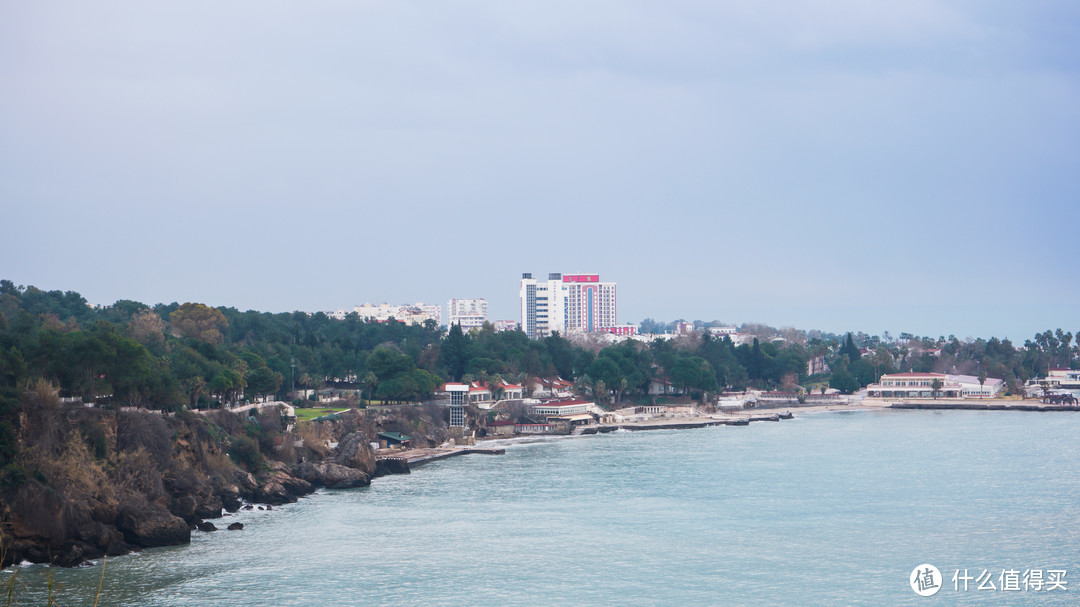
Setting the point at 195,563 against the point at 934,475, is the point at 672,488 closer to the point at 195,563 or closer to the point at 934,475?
the point at 934,475

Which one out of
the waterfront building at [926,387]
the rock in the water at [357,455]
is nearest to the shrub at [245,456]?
the rock in the water at [357,455]

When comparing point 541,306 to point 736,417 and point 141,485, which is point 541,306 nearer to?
point 736,417

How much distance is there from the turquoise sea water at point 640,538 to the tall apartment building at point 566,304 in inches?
4110

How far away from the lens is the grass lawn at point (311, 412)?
148 ft

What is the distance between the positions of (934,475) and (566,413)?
25.8 metres

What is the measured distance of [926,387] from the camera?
8281 cm

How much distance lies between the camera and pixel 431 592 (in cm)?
2067

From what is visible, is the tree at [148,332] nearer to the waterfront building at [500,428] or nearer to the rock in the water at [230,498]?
the rock in the water at [230,498]

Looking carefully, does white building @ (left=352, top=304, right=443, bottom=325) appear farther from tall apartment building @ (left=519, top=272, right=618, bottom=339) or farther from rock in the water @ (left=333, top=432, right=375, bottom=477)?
rock in the water @ (left=333, top=432, right=375, bottom=477)

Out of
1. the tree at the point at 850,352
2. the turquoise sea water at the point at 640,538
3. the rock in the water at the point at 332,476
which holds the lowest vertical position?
the turquoise sea water at the point at 640,538

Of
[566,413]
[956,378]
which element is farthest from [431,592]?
[956,378]

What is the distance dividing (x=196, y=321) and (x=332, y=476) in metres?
33.4

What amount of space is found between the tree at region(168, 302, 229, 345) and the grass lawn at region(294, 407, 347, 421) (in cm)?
1444

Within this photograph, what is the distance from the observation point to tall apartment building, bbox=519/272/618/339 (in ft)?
484
